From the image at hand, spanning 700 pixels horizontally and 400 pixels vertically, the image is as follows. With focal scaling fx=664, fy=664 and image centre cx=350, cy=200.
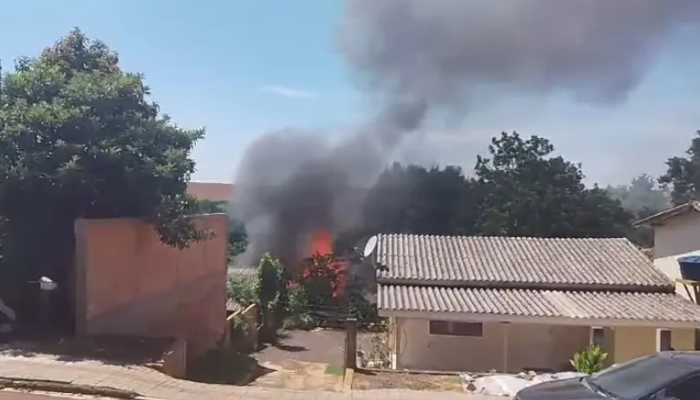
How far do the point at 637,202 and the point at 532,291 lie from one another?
33.2 m

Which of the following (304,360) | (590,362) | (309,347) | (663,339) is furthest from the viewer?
(309,347)

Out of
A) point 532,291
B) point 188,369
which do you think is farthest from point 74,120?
point 532,291

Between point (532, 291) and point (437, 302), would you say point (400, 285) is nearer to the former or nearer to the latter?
point (437, 302)

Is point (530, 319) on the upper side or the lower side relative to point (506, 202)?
lower

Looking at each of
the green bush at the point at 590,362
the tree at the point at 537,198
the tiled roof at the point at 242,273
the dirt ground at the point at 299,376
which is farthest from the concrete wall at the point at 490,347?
the tree at the point at 537,198

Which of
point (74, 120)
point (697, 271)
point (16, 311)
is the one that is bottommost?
point (16, 311)

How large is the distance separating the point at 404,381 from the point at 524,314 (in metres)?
4.38

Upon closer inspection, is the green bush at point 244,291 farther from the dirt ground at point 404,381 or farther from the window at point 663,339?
the dirt ground at point 404,381

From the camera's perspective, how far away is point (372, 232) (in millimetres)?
36656

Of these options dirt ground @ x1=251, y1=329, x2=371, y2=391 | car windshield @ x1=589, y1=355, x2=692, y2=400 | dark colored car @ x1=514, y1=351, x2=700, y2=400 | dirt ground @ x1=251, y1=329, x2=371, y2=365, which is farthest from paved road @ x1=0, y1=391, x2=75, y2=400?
dirt ground @ x1=251, y1=329, x2=371, y2=365

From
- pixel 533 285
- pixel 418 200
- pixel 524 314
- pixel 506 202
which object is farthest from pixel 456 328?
pixel 418 200

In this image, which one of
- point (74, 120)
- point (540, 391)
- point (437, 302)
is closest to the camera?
point (540, 391)

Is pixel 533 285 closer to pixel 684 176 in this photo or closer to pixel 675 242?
pixel 675 242

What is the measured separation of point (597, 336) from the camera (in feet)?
43.6
